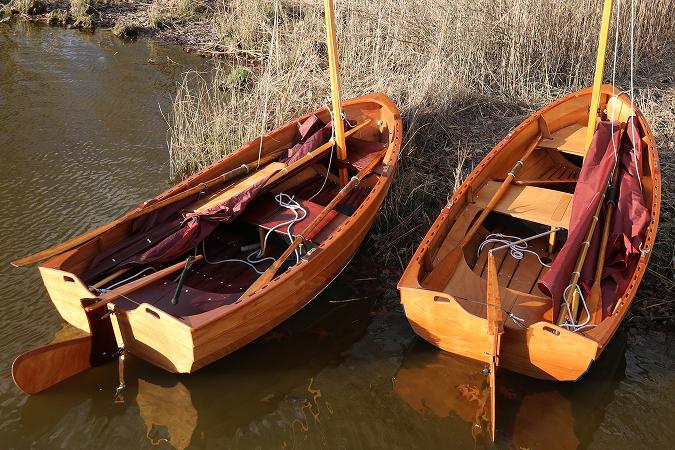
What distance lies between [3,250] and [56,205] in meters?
0.87

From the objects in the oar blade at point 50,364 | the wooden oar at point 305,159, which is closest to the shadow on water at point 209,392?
the oar blade at point 50,364

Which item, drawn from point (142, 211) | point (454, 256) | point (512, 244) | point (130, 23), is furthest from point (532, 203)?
point (130, 23)

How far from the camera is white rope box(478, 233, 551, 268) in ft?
17.5

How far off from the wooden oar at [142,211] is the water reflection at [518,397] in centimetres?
221

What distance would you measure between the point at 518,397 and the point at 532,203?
1.76 meters

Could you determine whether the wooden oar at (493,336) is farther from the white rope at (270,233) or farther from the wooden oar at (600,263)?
the white rope at (270,233)

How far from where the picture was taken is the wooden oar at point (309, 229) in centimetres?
461

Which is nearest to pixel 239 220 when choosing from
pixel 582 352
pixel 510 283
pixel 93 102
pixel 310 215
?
pixel 310 215

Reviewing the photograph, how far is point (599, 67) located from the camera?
5.48m

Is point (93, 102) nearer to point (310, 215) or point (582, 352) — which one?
point (310, 215)

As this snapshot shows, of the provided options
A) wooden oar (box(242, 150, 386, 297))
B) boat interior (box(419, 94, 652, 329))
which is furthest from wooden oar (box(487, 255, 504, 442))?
wooden oar (box(242, 150, 386, 297))

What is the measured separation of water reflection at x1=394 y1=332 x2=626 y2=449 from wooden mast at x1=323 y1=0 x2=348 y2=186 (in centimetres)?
216

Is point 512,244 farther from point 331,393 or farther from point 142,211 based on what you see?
point 142,211

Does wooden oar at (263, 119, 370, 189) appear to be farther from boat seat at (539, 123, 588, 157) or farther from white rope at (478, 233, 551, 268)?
boat seat at (539, 123, 588, 157)
